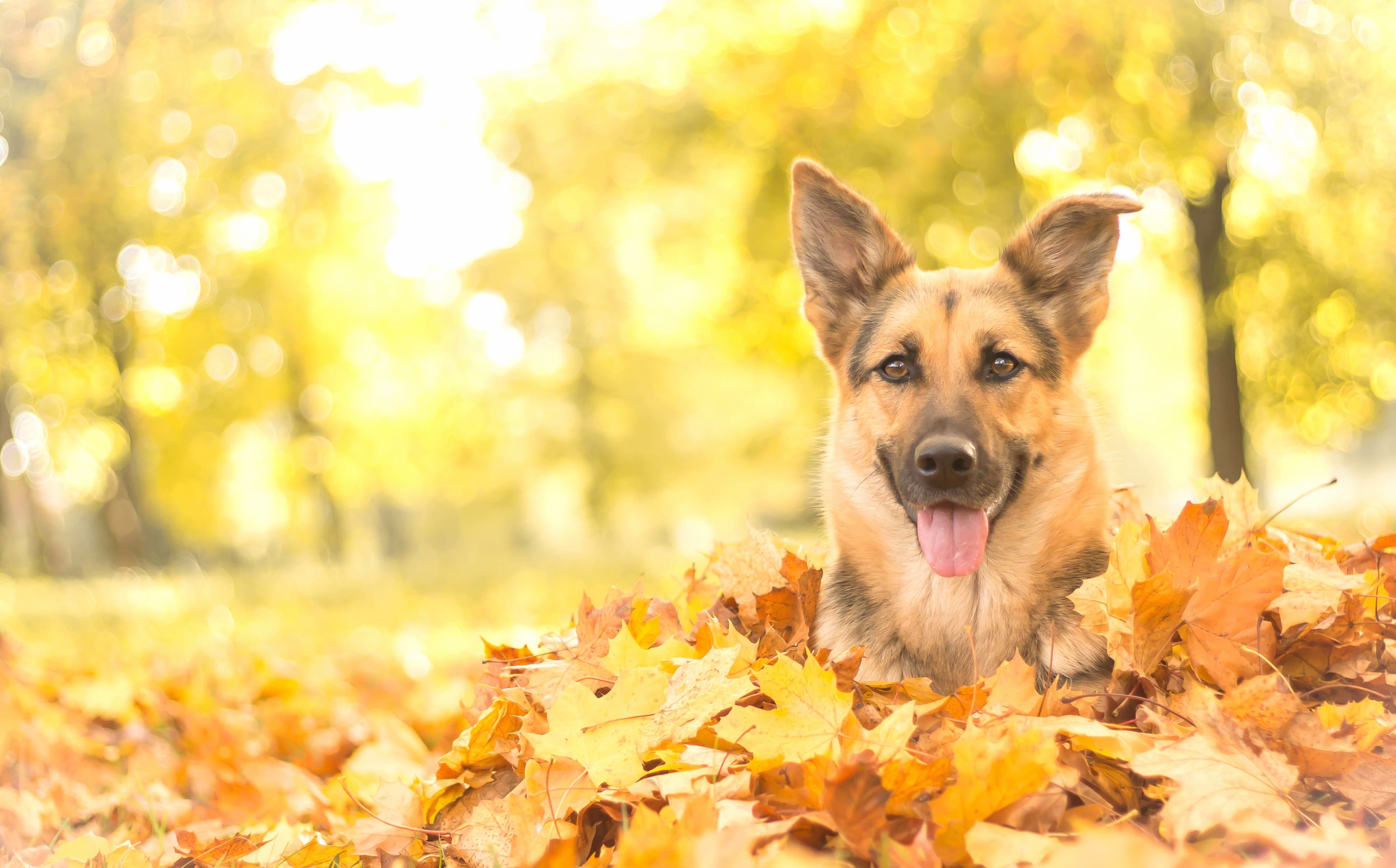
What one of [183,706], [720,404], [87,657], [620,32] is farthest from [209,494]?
[183,706]

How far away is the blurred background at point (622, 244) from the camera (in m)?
10.6

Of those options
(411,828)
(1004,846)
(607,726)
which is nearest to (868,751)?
(1004,846)

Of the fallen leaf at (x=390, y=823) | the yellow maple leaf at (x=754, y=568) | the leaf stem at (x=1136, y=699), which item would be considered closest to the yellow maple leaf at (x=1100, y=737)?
the leaf stem at (x=1136, y=699)

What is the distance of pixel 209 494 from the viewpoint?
2856cm

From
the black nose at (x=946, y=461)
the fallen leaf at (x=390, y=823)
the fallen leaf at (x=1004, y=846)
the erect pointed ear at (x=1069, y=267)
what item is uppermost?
the erect pointed ear at (x=1069, y=267)

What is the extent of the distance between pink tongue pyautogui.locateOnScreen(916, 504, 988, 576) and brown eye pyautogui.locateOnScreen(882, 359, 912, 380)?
547 millimetres

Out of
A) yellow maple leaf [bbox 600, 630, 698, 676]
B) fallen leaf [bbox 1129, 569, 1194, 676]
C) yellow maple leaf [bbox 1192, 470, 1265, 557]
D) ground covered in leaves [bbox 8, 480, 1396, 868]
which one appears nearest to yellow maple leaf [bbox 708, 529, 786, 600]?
ground covered in leaves [bbox 8, 480, 1396, 868]

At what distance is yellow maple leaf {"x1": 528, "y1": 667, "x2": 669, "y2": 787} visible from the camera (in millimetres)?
2203

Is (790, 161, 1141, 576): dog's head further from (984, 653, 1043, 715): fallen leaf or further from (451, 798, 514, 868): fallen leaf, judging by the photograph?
(451, 798, 514, 868): fallen leaf

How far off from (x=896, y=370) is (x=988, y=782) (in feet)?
5.73

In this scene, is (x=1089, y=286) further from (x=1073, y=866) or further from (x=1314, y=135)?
(x=1314, y=135)

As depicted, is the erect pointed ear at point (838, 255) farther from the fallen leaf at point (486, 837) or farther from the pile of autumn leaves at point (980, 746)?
the fallen leaf at point (486, 837)

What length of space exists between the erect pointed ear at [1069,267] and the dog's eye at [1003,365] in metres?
0.30

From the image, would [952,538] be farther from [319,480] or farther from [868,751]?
[319,480]
